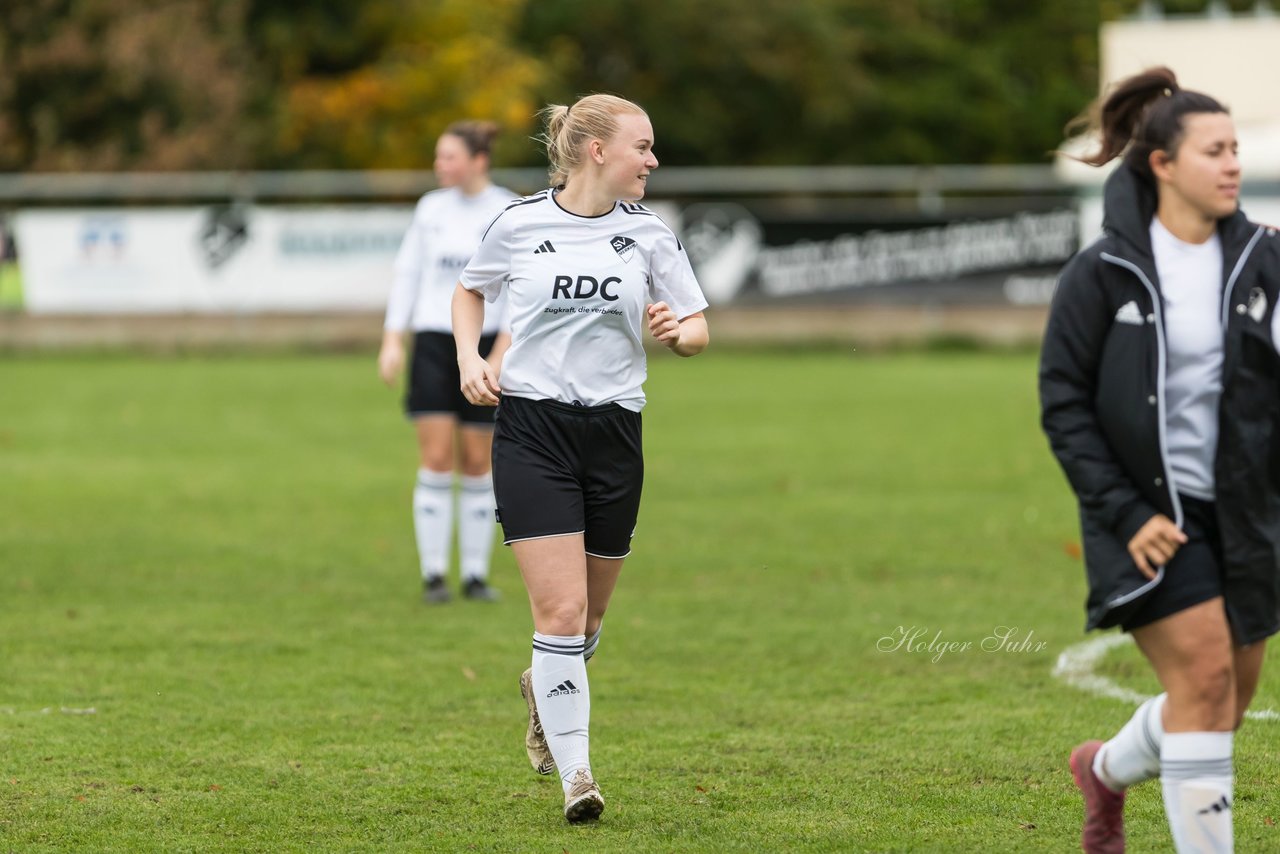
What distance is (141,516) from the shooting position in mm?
12234

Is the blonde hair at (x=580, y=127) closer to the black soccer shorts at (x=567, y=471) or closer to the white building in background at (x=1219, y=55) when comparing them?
the black soccer shorts at (x=567, y=471)

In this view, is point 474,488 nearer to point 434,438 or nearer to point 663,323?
point 434,438

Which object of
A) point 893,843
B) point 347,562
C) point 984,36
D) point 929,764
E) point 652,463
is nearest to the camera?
point 893,843

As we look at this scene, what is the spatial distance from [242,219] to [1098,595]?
2337cm

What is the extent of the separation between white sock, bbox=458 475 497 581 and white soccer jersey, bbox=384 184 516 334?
848 millimetres

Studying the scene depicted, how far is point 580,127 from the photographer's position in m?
5.39

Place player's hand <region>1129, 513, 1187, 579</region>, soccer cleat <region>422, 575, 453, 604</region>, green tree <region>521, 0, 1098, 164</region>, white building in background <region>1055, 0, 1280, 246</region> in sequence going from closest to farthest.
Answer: player's hand <region>1129, 513, 1187, 579</region>
soccer cleat <region>422, 575, 453, 604</region>
white building in background <region>1055, 0, 1280, 246</region>
green tree <region>521, 0, 1098, 164</region>

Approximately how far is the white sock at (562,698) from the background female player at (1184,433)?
5.71ft

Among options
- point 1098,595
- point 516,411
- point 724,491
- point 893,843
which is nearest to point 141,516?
point 724,491

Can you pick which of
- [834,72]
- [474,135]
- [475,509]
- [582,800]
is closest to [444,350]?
[475,509]

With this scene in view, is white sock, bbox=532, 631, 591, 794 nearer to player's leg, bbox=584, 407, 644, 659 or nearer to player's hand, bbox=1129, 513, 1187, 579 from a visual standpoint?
player's leg, bbox=584, 407, 644, 659

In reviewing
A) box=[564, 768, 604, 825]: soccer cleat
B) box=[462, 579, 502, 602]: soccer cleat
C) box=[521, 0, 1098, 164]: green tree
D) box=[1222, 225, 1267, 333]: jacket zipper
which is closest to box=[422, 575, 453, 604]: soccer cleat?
box=[462, 579, 502, 602]: soccer cleat

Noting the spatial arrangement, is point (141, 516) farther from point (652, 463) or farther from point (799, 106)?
point (799, 106)

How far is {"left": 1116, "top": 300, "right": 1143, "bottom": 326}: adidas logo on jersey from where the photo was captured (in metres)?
4.17
